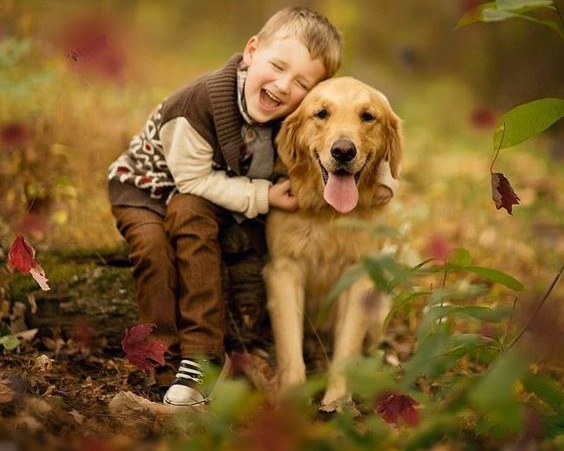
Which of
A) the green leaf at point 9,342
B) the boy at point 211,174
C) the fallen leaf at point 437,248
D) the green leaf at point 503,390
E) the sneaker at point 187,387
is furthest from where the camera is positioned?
the fallen leaf at point 437,248

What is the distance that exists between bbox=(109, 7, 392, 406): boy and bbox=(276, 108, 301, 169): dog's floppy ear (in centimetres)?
8

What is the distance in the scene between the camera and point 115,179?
3.19 m

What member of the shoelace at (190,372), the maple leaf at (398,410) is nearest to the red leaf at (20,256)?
the shoelace at (190,372)

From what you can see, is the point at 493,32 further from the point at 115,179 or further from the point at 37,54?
the point at 115,179

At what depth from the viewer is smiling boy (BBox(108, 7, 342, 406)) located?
9.62ft

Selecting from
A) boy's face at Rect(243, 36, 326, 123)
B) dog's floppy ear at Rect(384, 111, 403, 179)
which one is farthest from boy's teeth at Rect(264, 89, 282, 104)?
dog's floppy ear at Rect(384, 111, 403, 179)

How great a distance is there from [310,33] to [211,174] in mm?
646

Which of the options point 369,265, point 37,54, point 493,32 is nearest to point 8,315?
point 369,265

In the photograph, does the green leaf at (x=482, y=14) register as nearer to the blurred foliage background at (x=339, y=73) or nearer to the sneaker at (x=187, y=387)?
the blurred foliage background at (x=339, y=73)

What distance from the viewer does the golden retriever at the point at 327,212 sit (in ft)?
9.51

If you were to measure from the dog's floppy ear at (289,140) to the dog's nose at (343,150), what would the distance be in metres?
0.21

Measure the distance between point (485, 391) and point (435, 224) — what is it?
11.9 ft

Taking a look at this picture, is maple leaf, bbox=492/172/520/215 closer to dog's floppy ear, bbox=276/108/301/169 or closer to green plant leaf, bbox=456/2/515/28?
green plant leaf, bbox=456/2/515/28

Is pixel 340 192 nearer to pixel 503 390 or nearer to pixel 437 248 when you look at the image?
pixel 437 248
